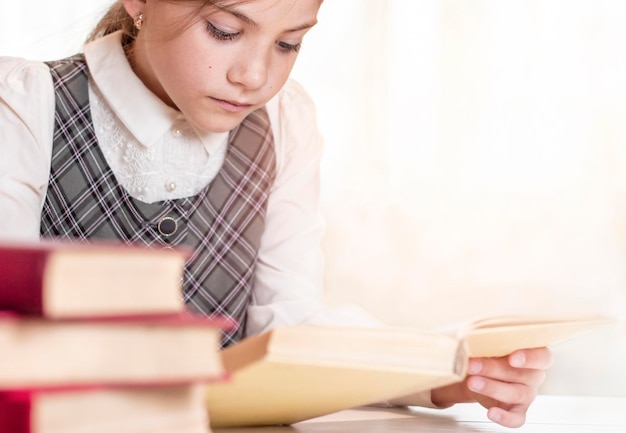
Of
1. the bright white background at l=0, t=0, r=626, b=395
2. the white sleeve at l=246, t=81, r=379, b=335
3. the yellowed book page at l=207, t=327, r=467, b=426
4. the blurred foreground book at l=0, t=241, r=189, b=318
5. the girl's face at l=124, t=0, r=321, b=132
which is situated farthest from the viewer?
the bright white background at l=0, t=0, r=626, b=395

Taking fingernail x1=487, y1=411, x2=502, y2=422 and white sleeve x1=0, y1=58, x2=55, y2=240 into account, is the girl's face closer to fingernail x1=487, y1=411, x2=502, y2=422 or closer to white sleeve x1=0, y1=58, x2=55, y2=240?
white sleeve x1=0, y1=58, x2=55, y2=240

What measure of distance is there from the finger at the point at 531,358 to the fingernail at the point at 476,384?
4 cm

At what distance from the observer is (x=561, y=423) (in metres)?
0.80

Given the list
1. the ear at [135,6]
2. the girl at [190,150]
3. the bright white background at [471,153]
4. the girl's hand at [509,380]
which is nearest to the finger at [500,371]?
the girl's hand at [509,380]

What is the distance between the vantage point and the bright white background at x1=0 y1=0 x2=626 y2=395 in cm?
242

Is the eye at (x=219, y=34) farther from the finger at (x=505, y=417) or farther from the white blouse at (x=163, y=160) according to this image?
the finger at (x=505, y=417)

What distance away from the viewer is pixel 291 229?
126 cm

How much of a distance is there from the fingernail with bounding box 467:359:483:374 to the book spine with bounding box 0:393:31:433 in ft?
1.54

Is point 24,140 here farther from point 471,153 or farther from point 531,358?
point 471,153

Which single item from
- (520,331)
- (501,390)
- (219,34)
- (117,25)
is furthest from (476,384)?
(117,25)

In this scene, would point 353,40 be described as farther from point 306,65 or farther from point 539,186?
point 539,186

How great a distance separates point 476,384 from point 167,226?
483 millimetres

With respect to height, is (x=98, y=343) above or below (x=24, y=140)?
below

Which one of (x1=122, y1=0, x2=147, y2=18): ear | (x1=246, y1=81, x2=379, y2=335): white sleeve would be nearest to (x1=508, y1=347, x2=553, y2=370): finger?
(x1=246, y1=81, x2=379, y2=335): white sleeve
